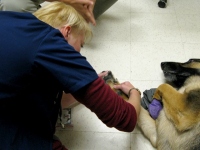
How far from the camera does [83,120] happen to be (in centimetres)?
159

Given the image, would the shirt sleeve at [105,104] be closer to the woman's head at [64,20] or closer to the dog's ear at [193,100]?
the woman's head at [64,20]

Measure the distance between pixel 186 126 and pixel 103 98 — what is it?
24.0 inches

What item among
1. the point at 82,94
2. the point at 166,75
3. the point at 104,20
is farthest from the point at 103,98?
the point at 104,20

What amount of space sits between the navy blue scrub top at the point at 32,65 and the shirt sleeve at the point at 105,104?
34 millimetres

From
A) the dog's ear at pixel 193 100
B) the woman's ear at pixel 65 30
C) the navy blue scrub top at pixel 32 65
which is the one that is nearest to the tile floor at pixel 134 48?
the dog's ear at pixel 193 100

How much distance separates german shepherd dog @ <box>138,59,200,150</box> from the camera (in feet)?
4.13

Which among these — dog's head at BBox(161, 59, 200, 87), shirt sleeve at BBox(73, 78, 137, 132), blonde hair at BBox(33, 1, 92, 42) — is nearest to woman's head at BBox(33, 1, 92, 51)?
blonde hair at BBox(33, 1, 92, 42)

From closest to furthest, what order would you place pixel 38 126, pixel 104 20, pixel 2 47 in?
pixel 2 47 < pixel 38 126 < pixel 104 20

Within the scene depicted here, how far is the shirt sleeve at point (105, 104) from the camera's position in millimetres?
848

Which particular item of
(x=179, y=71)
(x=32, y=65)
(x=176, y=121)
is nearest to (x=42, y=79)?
(x=32, y=65)

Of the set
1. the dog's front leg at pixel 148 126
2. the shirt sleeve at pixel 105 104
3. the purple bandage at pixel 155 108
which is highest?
the shirt sleeve at pixel 105 104

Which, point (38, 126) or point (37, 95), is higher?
point (37, 95)

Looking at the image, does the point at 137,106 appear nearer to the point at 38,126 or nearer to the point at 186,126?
the point at 186,126

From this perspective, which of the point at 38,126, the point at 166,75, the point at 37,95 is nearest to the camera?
the point at 37,95
